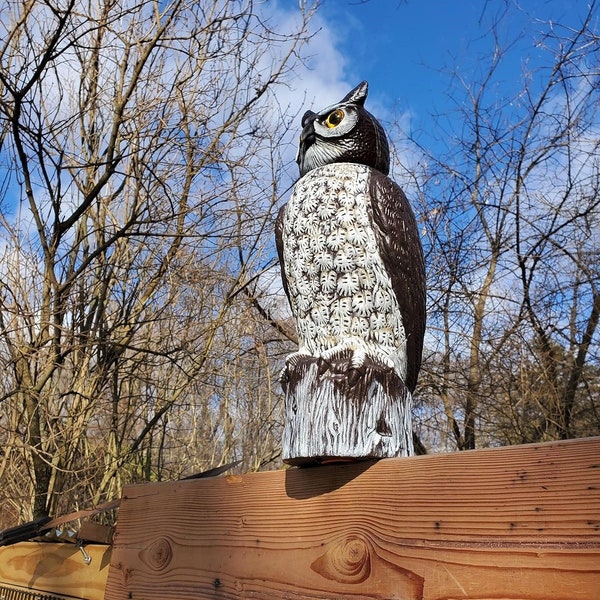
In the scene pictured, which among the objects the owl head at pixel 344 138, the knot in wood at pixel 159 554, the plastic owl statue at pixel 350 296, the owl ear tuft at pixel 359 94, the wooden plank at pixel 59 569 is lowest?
the wooden plank at pixel 59 569

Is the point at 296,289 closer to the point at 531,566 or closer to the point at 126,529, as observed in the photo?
the point at 126,529

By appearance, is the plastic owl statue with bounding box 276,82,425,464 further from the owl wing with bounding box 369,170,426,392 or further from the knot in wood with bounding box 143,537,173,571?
the knot in wood with bounding box 143,537,173,571

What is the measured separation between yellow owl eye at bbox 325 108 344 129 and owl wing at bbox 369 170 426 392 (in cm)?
24

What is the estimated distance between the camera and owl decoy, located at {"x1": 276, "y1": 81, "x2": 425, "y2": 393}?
1400 mm

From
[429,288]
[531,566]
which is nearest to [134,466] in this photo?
[429,288]

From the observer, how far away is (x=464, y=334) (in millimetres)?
4906

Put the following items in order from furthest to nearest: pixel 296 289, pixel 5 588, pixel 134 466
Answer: pixel 134 466, pixel 5 588, pixel 296 289

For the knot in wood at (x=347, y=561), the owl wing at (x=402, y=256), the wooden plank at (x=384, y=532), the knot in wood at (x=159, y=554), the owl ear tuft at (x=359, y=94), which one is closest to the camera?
the wooden plank at (x=384, y=532)

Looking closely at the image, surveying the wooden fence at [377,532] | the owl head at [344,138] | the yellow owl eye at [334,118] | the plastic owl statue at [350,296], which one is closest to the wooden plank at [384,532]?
the wooden fence at [377,532]

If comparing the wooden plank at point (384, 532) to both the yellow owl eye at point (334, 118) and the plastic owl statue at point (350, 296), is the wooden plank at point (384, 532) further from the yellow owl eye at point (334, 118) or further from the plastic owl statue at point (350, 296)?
the yellow owl eye at point (334, 118)

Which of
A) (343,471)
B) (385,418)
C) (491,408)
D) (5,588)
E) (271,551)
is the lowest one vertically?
(5,588)

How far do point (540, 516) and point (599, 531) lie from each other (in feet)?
0.25

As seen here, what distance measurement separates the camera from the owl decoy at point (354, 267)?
140 centimetres

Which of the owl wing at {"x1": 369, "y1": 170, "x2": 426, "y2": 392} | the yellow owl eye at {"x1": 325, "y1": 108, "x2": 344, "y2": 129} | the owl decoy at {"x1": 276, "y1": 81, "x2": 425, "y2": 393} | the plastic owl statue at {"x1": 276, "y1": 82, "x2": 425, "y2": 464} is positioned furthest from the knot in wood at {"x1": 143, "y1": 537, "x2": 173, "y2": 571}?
the yellow owl eye at {"x1": 325, "y1": 108, "x2": 344, "y2": 129}
